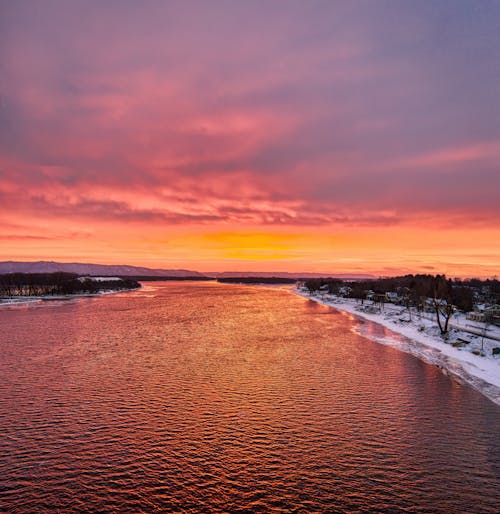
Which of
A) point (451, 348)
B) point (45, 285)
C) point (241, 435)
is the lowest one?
point (451, 348)

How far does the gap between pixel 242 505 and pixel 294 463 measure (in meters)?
3.59

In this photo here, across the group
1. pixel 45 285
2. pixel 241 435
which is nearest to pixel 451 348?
pixel 241 435

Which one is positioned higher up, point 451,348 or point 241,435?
point 241,435

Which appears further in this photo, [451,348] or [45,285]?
[45,285]

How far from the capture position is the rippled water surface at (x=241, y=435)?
13.1 meters

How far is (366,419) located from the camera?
66.1 ft

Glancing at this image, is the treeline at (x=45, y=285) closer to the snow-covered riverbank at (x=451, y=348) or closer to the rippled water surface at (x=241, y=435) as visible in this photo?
the rippled water surface at (x=241, y=435)

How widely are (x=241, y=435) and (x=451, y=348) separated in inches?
1292

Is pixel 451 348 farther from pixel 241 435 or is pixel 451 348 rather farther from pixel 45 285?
pixel 45 285

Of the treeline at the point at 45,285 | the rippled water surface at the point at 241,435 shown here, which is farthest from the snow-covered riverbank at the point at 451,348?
the treeline at the point at 45,285

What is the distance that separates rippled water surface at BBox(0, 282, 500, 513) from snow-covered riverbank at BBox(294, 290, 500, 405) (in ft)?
7.30

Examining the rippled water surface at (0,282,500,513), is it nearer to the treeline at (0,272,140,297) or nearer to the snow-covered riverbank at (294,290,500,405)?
the snow-covered riverbank at (294,290,500,405)

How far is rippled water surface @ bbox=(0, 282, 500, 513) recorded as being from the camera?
13.1m

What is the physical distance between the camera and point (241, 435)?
18094mm
